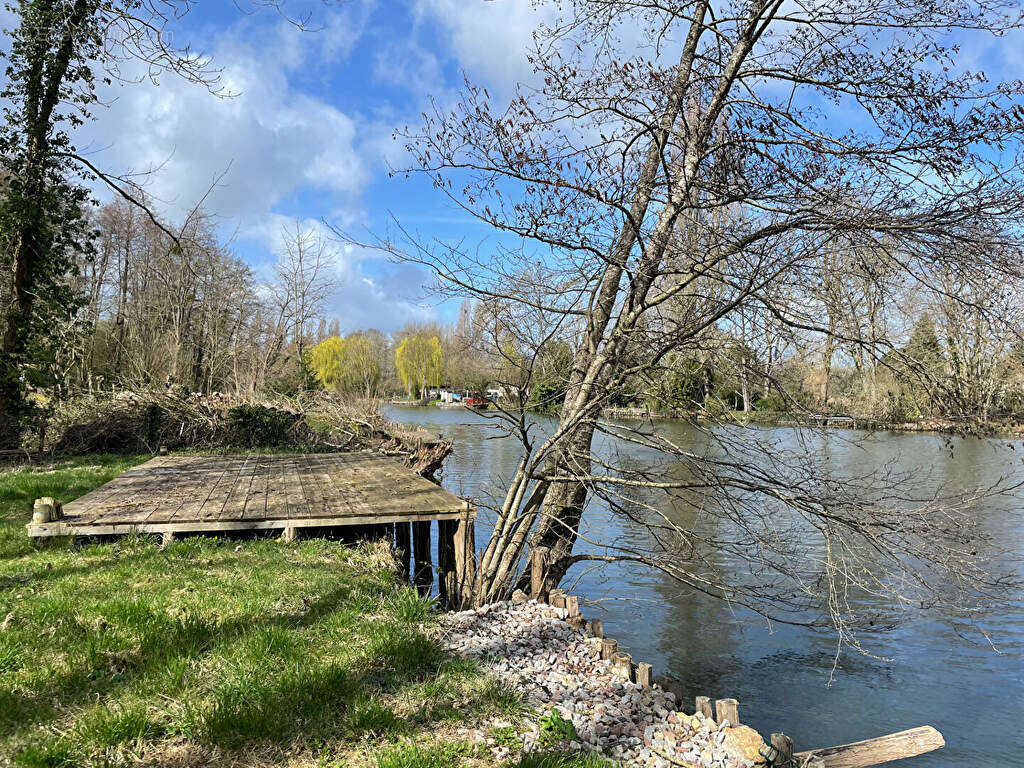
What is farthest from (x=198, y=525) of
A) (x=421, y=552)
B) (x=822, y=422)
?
(x=822, y=422)

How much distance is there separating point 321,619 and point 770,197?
160 inches

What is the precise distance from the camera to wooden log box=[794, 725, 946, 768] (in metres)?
3.59

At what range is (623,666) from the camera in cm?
398

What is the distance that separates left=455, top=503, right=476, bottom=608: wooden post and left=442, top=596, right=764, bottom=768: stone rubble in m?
0.45

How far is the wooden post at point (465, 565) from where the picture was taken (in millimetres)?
5465

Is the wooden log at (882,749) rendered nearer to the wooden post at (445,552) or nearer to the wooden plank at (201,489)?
the wooden post at (445,552)

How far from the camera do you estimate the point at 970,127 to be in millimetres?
4254

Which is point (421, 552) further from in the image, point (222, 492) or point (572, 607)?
point (572, 607)

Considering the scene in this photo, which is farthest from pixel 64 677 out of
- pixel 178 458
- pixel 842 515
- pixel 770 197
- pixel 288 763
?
pixel 178 458

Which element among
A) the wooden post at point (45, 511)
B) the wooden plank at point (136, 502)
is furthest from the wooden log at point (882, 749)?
the wooden post at point (45, 511)

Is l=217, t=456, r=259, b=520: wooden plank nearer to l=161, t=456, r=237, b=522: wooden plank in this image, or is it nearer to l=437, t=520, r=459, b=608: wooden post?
l=161, t=456, r=237, b=522: wooden plank

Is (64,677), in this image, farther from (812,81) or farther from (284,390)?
(284,390)

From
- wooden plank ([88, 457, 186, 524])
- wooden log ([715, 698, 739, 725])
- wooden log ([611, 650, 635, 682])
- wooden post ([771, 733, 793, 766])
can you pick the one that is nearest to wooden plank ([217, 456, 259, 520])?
wooden plank ([88, 457, 186, 524])

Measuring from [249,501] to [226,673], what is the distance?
4256 millimetres
